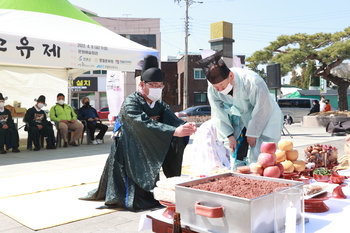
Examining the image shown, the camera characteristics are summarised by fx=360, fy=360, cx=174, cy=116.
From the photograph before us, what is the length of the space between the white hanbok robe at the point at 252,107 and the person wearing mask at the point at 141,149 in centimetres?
45

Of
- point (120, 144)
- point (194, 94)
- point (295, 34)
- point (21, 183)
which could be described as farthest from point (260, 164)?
point (194, 94)

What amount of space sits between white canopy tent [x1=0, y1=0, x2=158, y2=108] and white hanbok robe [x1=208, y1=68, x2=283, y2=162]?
12.2 ft

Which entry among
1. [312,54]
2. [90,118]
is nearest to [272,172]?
[90,118]

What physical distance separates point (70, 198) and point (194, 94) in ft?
99.0

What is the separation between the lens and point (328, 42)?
66.1ft

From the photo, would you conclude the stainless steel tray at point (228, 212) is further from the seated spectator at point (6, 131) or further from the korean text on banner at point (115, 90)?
the korean text on banner at point (115, 90)

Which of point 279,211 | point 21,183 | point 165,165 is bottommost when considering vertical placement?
point 21,183

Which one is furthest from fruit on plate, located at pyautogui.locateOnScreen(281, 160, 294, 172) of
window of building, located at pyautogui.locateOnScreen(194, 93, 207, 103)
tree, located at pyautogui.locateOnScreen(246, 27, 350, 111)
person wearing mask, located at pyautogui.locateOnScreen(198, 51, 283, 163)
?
window of building, located at pyautogui.locateOnScreen(194, 93, 207, 103)

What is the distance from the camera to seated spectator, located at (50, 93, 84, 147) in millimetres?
9492

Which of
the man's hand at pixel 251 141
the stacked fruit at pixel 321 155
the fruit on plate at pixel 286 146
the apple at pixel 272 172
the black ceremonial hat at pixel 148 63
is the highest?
the black ceremonial hat at pixel 148 63

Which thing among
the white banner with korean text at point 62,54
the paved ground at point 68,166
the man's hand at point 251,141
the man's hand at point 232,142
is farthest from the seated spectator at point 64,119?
the man's hand at point 251,141

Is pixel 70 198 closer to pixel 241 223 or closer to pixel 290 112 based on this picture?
pixel 241 223

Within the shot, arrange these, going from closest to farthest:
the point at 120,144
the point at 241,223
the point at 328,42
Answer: the point at 241,223 < the point at 120,144 < the point at 328,42

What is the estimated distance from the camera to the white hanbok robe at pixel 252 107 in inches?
117
